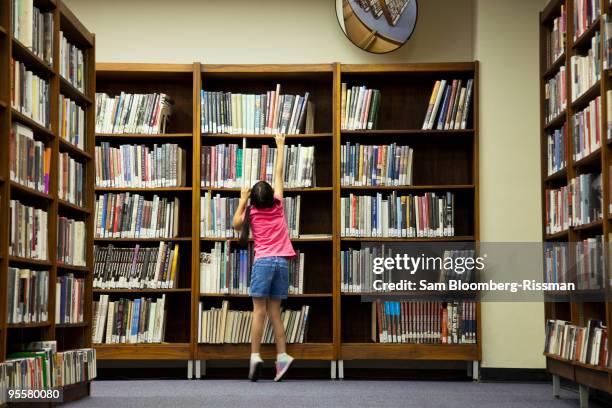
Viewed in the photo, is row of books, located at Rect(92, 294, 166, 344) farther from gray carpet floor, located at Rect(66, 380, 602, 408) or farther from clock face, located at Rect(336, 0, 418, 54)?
clock face, located at Rect(336, 0, 418, 54)

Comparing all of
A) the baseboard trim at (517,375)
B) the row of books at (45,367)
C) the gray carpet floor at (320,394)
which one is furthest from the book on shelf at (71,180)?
the baseboard trim at (517,375)

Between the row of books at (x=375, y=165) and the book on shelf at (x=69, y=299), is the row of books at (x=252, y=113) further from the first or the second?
the book on shelf at (x=69, y=299)

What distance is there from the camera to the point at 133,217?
264 inches

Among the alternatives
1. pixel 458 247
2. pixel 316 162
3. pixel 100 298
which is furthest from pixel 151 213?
pixel 458 247

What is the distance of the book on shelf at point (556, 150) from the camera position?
541 cm

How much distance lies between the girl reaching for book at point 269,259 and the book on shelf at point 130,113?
95 cm

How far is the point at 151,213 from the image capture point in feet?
22.0

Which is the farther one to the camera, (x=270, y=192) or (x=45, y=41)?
(x=270, y=192)

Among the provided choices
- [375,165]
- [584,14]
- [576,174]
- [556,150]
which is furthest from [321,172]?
[584,14]

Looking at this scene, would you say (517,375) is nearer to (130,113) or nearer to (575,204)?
(575,204)

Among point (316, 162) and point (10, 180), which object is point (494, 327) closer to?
point (316, 162)

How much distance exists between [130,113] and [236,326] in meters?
1.69

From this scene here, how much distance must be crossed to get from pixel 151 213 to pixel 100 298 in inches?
27.2

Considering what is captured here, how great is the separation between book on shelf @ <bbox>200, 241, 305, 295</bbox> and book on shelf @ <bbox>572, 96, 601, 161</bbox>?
2297mm
